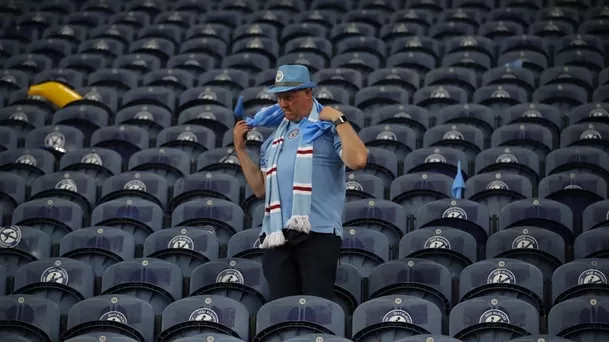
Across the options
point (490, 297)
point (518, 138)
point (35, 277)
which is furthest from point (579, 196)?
point (35, 277)

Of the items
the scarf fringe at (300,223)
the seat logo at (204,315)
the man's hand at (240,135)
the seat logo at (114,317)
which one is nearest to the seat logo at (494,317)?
the scarf fringe at (300,223)

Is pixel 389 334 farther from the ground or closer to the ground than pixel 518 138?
closer to the ground

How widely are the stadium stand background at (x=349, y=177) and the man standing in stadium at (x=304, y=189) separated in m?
0.31

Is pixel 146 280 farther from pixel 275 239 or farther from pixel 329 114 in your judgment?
pixel 329 114

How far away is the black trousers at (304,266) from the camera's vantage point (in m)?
7.13

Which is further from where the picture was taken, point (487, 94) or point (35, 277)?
point (487, 94)

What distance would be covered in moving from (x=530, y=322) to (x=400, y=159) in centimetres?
357

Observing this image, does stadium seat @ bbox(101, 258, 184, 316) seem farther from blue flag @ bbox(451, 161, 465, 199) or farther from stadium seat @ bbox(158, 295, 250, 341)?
blue flag @ bbox(451, 161, 465, 199)

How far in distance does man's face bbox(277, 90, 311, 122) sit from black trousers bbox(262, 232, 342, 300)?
2.28 ft

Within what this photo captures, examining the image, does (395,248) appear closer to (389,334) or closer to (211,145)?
(389,334)

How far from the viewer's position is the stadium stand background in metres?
7.12

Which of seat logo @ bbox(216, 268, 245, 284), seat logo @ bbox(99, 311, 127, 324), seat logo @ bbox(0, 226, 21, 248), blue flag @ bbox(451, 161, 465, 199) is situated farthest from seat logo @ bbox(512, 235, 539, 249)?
seat logo @ bbox(0, 226, 21, 248)

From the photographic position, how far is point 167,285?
7.72m

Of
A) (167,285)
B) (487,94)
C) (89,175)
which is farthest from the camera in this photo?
(487,94)
